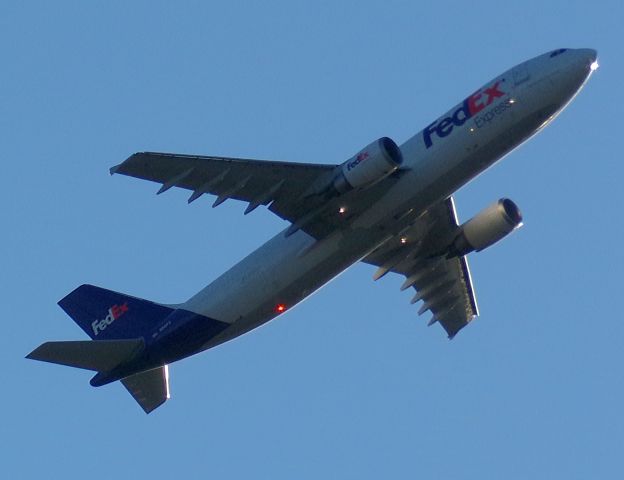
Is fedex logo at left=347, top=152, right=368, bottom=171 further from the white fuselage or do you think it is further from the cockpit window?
the cockpit window

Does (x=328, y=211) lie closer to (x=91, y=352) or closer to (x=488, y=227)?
(x=488, y=227)

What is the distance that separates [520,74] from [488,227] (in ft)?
22.0

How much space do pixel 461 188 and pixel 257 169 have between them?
6872mm

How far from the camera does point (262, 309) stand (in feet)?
157

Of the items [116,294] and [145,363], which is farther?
[116,294]

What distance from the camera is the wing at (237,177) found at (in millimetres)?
45281

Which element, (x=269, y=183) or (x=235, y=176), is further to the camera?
(x=269, y=183)

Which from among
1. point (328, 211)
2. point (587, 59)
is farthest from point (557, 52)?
point (328, 211)

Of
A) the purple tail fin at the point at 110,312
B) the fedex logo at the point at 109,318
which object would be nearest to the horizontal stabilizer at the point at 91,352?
the purple tail fin at the point at 110,312

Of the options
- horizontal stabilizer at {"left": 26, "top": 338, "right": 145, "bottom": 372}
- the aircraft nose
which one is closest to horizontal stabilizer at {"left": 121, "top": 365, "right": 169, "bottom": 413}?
horizontal stabilizer at {"left": 26, "top": 338, "right": 145, "bottom": 372}

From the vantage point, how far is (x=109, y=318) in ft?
173

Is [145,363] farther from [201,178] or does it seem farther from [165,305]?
[201,178]

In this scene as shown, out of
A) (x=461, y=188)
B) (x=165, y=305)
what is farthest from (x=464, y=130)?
(x=165, y=305)

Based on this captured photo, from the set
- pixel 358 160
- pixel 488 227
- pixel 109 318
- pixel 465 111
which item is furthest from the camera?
pixel 109 318
